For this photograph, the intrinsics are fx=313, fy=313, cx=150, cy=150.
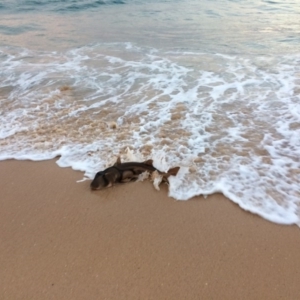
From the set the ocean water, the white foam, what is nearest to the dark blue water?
the ocean water

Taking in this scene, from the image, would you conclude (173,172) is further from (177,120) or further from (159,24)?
(159,24)

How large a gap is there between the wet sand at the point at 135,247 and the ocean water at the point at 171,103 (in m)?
0.26

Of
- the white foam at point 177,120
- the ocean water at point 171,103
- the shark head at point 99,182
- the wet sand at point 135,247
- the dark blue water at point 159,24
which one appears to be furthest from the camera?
the dark blue water at point 159,24

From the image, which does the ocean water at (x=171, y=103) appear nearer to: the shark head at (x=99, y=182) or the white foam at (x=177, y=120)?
the white foam at (x=177, y=120)

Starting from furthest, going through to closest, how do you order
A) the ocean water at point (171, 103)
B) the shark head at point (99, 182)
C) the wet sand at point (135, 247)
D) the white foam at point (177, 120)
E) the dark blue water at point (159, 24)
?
the dark blue water at point (159, 24), the ocean water at point (171, 103), the white foam at point (177, 120), the shark head at point (99, 182), the wet sand at point (135, 247)

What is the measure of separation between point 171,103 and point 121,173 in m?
2.03

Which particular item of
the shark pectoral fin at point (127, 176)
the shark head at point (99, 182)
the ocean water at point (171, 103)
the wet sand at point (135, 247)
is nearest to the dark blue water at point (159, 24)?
the ocean water at point (171, 103)

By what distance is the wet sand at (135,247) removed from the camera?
2.25m

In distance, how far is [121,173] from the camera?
322cm

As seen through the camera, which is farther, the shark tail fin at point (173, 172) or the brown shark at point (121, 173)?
the shark tail fin at point (173, 172)

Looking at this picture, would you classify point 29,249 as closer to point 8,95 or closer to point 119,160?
point 119,160

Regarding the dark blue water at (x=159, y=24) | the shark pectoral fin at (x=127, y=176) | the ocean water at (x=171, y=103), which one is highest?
the shark pectoral fin at (x=127, y=176)

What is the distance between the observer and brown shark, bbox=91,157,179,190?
10.3 ft

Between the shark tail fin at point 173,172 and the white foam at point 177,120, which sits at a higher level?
the shark tail fin at point 173,172
